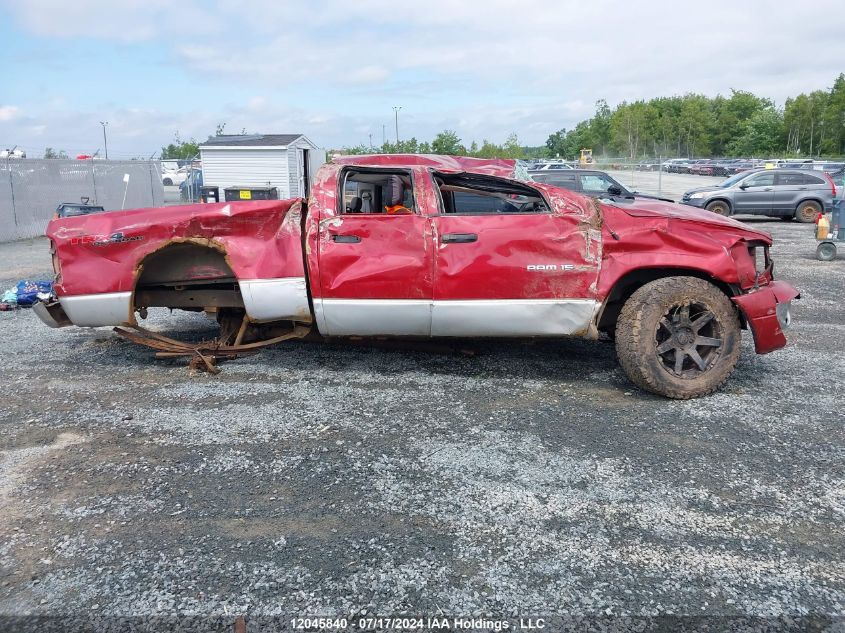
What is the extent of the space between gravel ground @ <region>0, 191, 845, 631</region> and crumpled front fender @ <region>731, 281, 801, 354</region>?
430mm

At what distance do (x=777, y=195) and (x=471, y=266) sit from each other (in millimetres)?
18005

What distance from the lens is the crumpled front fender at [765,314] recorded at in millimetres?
5070

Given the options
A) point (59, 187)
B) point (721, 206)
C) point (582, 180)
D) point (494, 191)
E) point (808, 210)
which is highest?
point (59, 187)

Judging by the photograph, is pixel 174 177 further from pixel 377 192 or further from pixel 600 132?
pixel 600 132

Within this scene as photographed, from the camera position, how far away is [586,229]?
5.19 m

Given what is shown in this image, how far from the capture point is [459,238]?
520 cm

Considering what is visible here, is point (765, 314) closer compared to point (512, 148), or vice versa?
point (765, 314)

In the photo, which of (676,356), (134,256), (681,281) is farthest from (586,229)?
(134,256)

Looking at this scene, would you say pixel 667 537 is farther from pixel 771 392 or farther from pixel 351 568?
pixel 771 392

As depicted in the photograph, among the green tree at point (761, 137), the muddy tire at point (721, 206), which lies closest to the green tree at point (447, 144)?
the muddy tire at point (721, 206)

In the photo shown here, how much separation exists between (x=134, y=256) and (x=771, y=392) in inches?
200

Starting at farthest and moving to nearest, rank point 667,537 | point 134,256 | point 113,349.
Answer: point 113,349 → point 134,256 → point 667,537

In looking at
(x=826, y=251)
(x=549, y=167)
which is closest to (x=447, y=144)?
(x=549, y=167)

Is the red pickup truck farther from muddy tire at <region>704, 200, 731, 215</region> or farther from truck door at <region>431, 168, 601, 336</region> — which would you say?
muddy tire at <region>704, 200, 731, 215</region>
